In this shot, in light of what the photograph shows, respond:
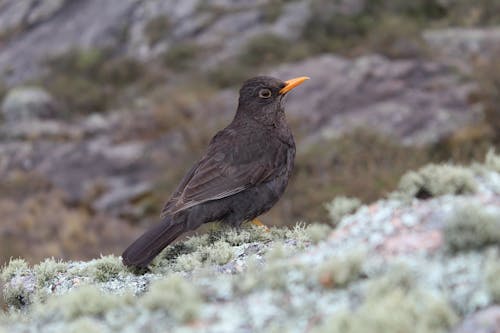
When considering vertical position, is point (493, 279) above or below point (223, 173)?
below

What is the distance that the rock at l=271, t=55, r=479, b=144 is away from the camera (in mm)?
16672


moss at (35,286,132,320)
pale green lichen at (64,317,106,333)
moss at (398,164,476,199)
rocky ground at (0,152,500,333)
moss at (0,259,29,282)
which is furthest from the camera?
moss at (0,259,29,282)

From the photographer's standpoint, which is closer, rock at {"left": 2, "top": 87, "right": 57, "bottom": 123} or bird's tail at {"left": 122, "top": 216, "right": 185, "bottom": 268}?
bird's tail at {"left": 122, "top": 216, "right": 185, "bottom": 268}

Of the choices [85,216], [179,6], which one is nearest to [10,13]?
[179,6]

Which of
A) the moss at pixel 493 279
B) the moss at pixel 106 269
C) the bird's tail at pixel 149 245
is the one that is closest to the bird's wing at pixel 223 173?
the bird's tail at pixel 149 245

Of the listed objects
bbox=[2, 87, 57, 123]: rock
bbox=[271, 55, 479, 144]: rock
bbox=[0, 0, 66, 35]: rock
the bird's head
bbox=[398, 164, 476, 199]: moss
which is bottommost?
bbox=[271, 55, 479, 144]: rock

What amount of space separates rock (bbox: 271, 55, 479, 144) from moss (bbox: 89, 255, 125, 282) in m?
11.1

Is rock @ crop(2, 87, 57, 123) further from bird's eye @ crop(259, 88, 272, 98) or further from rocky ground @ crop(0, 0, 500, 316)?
bird's eye @ crop(259, 88, 272, 98)

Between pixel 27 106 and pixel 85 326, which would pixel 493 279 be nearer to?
pixel 85 326

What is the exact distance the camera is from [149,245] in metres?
5.74

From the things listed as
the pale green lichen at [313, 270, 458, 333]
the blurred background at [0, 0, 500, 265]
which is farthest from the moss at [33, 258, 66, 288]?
the blurred background at [0, 0, 500, 265]

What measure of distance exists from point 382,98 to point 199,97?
6.71 meters

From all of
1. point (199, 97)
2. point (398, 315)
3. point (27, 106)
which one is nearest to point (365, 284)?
point (398, 315)

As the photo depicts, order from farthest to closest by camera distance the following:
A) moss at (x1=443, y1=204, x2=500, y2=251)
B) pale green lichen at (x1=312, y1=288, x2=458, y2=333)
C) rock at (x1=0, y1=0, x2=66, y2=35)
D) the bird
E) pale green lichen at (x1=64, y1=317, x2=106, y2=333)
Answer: rock at (x1=0, y1=0, x2=66, y2=35), the bird, moss at (x1=443, y1=204, x2=500, y2=251), pale green lichen at (x1=64, y1=317, x2=106, y2=333), pale green lichen at (x1=312, y1=288, x2=458, y2=333)
